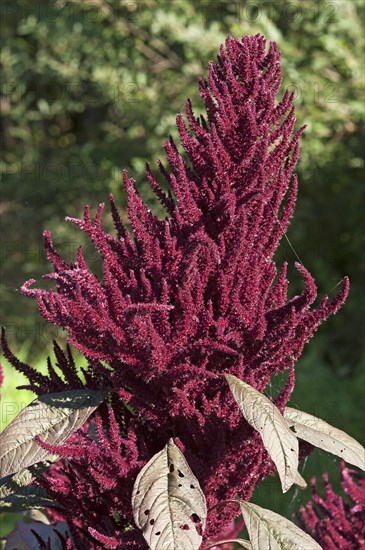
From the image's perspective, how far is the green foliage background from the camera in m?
5.10

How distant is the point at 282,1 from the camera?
210 inches

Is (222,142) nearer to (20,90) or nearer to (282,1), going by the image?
(282,1)

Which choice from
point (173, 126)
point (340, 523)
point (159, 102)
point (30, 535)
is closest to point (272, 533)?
point (340, 523)

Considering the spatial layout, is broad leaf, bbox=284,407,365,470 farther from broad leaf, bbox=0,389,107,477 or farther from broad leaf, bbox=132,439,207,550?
broad leaf, bbox=0,389,107,477

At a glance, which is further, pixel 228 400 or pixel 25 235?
pixel 25 235

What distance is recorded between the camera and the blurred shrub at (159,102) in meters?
5.17

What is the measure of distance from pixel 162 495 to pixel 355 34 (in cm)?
453

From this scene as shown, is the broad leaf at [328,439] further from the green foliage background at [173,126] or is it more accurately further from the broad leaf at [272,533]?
the green foliage background at [173,126]

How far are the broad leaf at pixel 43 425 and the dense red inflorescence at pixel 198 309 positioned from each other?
0.03 m

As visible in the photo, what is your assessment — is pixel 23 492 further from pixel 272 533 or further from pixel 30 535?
pixel 272 533

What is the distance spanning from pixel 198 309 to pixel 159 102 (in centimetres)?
449

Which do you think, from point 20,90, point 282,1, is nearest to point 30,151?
point 20,90

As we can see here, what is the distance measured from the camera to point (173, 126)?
5223 millimetres

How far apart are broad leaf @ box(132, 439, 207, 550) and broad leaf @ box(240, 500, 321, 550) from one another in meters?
0.09
